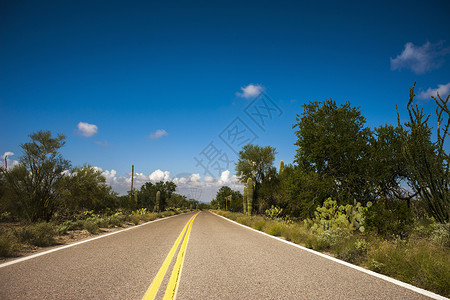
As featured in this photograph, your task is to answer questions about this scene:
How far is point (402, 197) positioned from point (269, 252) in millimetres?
9921

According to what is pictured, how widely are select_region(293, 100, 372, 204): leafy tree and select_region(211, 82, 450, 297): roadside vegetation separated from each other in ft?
0.16

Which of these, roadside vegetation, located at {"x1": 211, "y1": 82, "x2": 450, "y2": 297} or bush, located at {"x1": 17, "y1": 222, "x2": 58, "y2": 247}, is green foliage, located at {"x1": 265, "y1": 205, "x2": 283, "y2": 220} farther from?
bush, located at {"x1": 17, "y1": 222, "x2": 58, "y2": 247}

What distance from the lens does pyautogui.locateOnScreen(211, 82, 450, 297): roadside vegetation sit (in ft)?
15.8

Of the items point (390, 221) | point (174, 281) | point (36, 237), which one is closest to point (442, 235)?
point (390, 221)

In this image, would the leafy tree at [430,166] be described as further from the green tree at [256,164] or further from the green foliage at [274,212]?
the green tree at [256,164]

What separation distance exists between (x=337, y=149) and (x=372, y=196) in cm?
295

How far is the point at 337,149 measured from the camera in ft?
39.5

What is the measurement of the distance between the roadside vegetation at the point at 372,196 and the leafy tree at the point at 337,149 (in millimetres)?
47

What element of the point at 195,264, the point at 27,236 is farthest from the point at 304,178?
the point at 27,236

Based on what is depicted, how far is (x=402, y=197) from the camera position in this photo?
12.0 meters

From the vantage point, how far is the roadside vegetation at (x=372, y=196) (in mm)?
4816

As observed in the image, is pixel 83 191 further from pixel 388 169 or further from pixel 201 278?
pixel 388 169

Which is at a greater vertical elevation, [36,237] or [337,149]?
[337,149]

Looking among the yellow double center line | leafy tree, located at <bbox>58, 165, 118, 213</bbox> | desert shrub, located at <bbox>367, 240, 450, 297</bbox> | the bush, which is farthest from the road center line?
leafy tree, located at <bbox>58, 165, 118, 213</bbox>
